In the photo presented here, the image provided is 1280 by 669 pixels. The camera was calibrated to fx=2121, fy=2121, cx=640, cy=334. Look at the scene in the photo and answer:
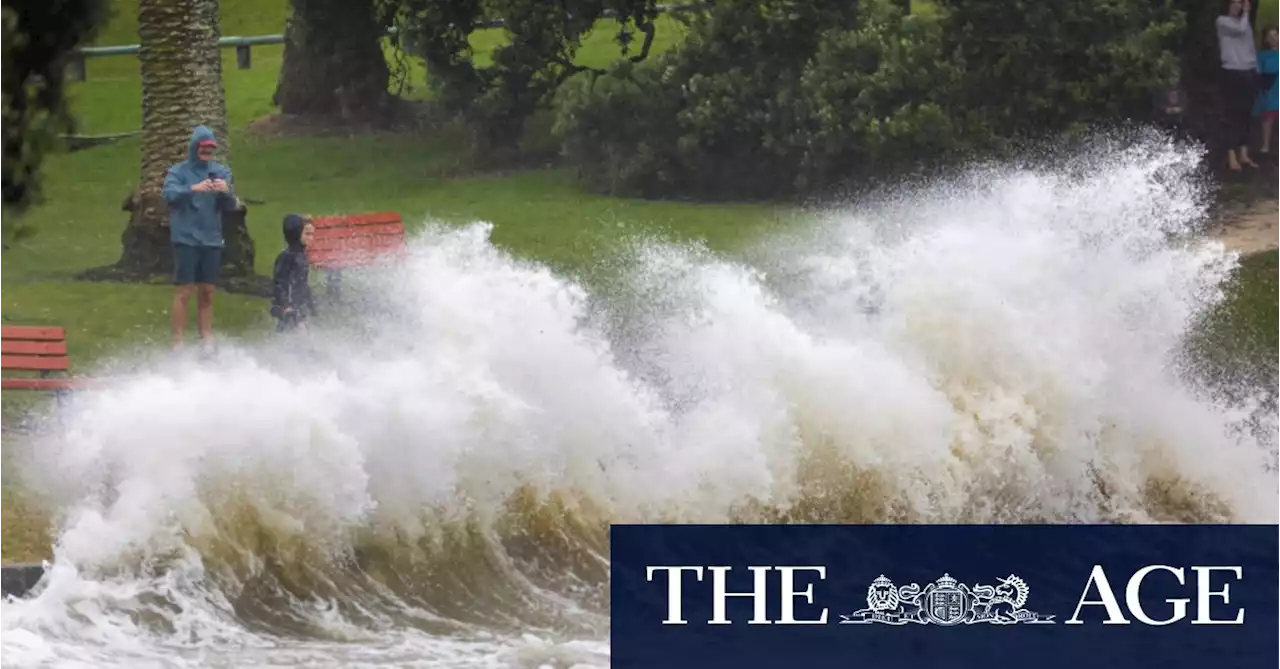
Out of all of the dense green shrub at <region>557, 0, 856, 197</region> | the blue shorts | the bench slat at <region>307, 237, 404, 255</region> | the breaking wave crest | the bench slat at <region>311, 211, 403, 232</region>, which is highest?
the dense green shrub at <region>557, 0, 856, 197</region>

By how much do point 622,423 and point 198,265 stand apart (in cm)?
146

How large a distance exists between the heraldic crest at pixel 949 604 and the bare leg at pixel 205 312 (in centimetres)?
222

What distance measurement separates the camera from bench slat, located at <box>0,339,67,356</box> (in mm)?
6492

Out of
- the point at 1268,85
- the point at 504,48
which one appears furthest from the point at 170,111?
the point at 1268,85

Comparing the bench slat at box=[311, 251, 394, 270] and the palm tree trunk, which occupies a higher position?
the palm tree trunk

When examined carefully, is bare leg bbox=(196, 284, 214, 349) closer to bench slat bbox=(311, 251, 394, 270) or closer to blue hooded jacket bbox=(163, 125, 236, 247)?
blue hooded jacket bbox=(163, 125, 236, 247)

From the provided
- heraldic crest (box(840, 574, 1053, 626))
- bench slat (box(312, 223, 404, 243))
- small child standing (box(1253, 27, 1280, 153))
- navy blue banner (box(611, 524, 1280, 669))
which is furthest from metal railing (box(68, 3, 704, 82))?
heraldic crest (box(840, 574, 1053, 626))

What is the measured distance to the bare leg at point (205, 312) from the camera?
6.66 meters

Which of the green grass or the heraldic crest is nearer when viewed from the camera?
the heraldic crest

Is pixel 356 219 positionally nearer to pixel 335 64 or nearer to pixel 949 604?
pixel 335 64

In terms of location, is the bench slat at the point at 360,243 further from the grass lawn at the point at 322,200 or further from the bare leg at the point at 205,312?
the bare leg at the point at 205,312

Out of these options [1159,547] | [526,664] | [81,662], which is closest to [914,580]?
[1159,547]

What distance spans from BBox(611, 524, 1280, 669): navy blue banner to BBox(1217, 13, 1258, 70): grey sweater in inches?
72.1

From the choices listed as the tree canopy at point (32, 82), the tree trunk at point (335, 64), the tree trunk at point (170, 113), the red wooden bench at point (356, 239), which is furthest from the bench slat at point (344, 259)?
the tree canopy at point (32, 82)
